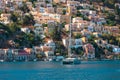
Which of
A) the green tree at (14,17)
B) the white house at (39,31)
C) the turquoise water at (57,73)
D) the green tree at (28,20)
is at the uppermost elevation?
the turquoise water at (57,73)

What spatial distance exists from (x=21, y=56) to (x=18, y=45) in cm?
249

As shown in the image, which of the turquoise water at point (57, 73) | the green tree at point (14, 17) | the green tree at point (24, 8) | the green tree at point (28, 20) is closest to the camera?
the turquoise water at point (57, 73)

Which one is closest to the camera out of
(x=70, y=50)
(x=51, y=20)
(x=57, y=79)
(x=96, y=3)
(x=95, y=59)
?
(x=57, y=79)

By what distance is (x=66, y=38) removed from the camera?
141500mm

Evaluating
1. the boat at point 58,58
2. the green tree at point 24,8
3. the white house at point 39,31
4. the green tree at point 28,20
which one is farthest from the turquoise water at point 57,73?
the green tree at point 24,8

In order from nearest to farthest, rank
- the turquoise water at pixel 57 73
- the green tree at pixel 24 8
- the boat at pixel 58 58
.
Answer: the turquoise water at pixel 57 73 < the boat at pixel 58 58 < the green tree at pixel 24 8

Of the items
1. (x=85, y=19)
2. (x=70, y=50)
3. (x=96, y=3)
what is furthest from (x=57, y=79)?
(x=96, y=3)

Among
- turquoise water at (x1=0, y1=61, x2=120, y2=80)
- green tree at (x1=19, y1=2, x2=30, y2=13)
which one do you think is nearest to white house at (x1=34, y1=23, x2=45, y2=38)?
green tree at (x1=19, y1=2, x2=30, y2=13)

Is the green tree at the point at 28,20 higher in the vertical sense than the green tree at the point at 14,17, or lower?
lower

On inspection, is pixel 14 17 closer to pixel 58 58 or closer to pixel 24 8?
pixel 24 8

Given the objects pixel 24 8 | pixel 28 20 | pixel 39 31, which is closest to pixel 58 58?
pixel 39 31

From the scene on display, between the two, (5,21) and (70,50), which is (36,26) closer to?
(5,21)

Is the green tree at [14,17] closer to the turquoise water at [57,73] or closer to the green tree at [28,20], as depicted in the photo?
the green tree at [28,20]

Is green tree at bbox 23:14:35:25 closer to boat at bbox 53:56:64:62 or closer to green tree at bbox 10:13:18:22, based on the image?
green tree at bbox 10:13:18:22
